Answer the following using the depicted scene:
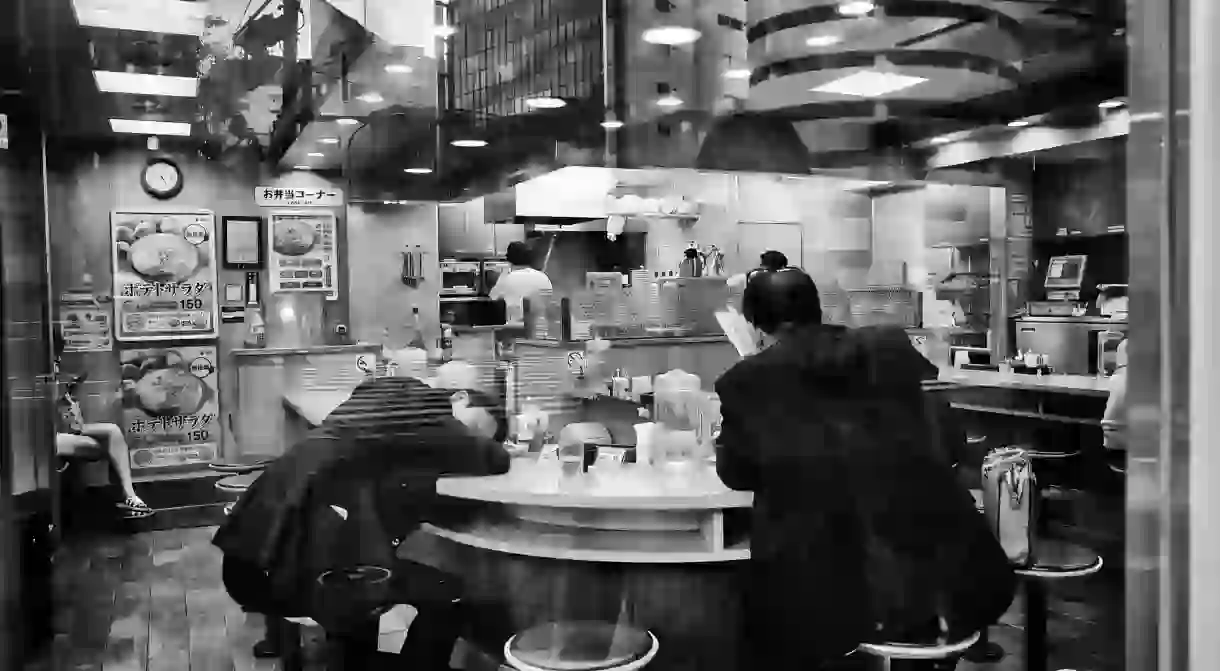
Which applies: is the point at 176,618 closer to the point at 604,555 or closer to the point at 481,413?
the point at 481,413

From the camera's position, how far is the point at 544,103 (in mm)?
2723

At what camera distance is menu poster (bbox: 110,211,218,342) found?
56.6 inches

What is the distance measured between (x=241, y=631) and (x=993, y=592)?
67.5 inches

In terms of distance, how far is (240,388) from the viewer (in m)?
1.65

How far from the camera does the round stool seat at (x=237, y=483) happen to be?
1.73 m

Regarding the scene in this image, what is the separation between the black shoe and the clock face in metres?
1.13

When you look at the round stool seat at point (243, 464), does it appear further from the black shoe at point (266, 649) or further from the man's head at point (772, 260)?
the man's head at point (772, 260)

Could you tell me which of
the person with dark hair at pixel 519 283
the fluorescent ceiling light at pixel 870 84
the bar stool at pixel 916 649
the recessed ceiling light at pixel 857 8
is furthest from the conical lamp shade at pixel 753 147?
the bar stool at pixel 916 649

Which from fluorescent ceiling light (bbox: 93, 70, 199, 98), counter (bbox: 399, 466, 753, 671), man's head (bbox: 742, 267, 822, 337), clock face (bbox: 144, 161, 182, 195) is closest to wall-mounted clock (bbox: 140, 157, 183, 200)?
clock face (bbox: 144, 161, 182, 195)

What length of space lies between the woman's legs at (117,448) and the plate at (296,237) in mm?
435

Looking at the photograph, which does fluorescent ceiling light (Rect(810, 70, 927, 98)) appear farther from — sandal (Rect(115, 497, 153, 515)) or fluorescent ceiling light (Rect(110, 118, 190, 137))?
sandal (Rect(115, 497, 153, 515))

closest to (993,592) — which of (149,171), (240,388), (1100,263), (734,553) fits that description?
(734,553)

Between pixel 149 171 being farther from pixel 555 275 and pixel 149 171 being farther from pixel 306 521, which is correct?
pixel 555 275
